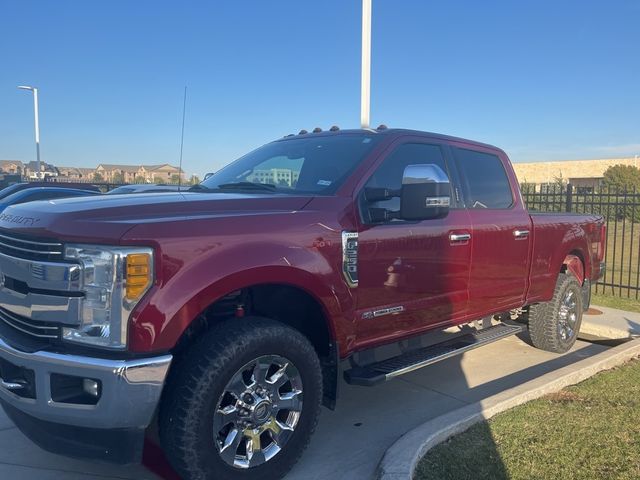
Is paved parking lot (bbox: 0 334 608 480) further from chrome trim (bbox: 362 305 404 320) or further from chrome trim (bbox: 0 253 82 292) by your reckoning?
chrome trim (bbox: 0 253 82 292)

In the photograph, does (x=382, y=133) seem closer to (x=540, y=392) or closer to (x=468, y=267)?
(x=468, y=267)

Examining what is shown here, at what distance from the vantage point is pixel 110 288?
2.53 meters

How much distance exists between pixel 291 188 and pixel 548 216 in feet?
9.83

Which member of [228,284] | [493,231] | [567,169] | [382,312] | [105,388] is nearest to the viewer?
[105,388]

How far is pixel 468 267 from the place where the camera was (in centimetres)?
441

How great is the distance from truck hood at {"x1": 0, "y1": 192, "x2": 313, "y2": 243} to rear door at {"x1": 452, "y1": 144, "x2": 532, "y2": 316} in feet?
5.98

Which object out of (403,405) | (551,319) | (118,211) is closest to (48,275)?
(118,211)

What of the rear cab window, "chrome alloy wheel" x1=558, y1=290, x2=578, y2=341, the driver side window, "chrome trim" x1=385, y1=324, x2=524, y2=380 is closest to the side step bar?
"chrome trim" x1=385, y1=324, x2=524, y2=380

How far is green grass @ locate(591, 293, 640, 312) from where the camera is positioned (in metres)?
8.28

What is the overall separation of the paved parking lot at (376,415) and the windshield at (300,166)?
5.69 ft

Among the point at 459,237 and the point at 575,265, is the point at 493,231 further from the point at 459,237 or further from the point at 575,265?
the point at 575,265

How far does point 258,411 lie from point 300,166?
6.27 ft

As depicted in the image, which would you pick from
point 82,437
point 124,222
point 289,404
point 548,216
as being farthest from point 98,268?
point 548,216

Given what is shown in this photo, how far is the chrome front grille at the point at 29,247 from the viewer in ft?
8.63
